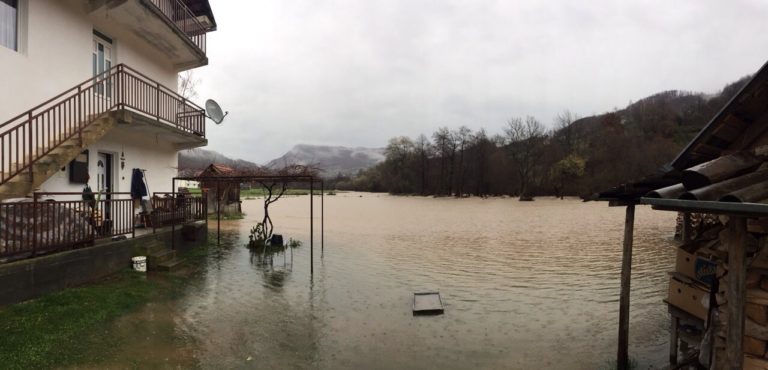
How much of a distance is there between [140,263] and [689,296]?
36.2ft

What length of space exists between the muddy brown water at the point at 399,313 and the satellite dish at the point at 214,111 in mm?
5056

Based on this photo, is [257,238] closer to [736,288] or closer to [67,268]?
[67,268]

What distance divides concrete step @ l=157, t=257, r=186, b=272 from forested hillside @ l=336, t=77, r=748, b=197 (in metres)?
66.7

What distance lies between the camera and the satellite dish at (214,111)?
15.6 meters

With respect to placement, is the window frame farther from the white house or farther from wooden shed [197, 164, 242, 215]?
wooden shed [197, 164, 242, 215]

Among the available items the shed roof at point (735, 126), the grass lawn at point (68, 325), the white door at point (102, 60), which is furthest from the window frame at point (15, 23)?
the shed roof at point (735, 126)

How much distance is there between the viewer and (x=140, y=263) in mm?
10109

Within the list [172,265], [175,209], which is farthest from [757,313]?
[175,209]

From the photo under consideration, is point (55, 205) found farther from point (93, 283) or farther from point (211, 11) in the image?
point (211, 11)

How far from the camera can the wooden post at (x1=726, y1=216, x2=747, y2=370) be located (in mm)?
Result: 3525

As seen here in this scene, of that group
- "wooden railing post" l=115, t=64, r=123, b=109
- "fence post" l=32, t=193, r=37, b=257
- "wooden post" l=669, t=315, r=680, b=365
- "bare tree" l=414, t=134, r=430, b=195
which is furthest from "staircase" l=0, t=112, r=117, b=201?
"bare tree" l=414, t=134, r=430, b=195

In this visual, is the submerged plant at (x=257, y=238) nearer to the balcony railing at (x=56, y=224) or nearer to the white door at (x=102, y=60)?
the balcony railing at (x=56, y=224)

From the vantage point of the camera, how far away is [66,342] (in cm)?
587

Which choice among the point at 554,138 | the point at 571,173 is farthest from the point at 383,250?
the point at 554,138
